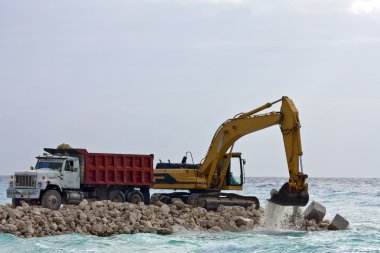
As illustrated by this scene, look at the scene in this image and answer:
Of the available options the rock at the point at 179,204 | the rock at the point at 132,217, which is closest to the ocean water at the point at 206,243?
the rock at the point at 132,217

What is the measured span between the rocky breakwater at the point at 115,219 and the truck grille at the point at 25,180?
2044 millimetres

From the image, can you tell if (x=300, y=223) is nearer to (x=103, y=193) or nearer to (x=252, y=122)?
(x=252, y=122)

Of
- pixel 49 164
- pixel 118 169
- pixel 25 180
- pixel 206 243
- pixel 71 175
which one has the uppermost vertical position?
pixel 49 164

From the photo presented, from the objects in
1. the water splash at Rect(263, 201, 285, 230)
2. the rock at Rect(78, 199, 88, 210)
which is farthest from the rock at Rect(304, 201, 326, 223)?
the rock at Rect(78, 199, 88, 210)

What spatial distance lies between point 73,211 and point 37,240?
292cm

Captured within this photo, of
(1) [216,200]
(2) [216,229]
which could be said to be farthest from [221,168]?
(2) [216,229]

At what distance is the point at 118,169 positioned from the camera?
36312 millimetres

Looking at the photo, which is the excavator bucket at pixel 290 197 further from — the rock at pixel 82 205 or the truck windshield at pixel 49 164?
the truck windshield at pixel 49 164

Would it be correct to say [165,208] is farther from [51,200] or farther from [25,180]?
[25,180]

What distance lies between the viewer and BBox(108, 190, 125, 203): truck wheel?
36.2 meters

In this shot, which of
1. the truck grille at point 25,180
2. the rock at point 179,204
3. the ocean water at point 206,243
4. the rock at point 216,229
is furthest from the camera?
the rock at point 179,204

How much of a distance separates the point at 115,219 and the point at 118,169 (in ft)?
18.0

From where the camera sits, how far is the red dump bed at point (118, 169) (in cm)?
3553

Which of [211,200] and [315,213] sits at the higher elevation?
[211,200]
